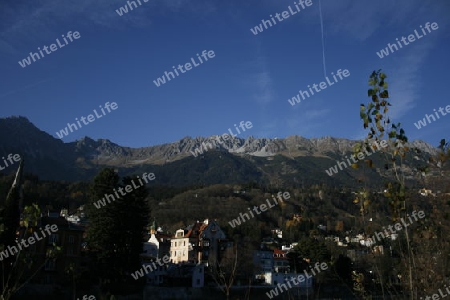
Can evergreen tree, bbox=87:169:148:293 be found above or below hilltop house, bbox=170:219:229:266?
above

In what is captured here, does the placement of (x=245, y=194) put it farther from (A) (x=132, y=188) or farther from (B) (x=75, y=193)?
(A) (x=132, y=188)

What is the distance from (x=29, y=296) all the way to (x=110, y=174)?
1310cm

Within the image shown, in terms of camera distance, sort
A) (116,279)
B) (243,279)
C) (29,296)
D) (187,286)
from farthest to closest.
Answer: (243,279) < (187,286) < (116,279) < (29,296)

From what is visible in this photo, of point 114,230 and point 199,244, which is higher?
point 114,230

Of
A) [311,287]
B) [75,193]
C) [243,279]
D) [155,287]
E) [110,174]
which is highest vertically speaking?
[75,193]

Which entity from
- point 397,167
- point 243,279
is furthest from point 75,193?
point 397,167

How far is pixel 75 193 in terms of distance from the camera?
527 feet

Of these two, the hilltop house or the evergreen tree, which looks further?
the hilltop house

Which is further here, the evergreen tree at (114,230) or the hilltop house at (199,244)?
the hilltop house at (199,244)

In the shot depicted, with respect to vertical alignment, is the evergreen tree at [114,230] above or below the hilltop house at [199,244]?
above

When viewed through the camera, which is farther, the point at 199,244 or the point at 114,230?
the point at 199,244

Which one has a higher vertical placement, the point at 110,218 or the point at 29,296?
the point at 110,218

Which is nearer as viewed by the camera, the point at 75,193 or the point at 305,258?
the point at 305,258

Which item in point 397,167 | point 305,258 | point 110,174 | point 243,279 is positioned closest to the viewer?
point 397,167
